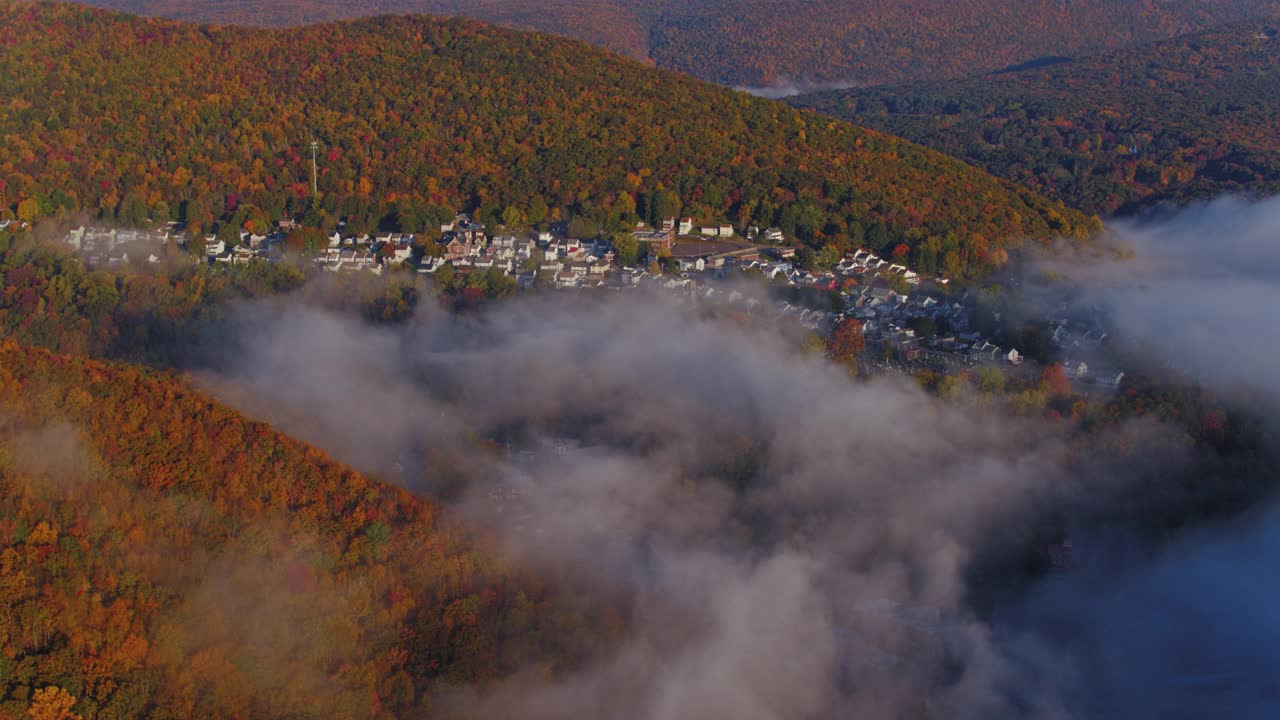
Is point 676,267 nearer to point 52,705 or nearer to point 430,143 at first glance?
point 430,143

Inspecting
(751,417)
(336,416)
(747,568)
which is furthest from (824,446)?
(336,416)

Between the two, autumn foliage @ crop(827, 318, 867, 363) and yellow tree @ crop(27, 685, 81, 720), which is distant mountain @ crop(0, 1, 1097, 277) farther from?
yellow tree @ crop(27, 685, 81, 720)

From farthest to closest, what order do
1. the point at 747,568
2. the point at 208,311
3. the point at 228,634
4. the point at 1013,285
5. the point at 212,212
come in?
the point at 212,212 < the point at 1013,285 < the point at 208,311 < the point at 747,568 < the point at 228,634

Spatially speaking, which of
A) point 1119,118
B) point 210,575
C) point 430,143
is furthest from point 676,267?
point 1119,118

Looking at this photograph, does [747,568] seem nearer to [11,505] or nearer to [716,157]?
[11,505]

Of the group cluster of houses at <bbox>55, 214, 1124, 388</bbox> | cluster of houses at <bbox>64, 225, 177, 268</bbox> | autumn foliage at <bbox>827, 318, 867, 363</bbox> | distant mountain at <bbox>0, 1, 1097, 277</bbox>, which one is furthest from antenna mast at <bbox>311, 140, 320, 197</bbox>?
autumn foliage at <bbox>827, 318, 867, 363</bbox>

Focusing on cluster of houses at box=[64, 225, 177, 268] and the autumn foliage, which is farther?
cluster of houses at box=[64, 225, 177, 268]

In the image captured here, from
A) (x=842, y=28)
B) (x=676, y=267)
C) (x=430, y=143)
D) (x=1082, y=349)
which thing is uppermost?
(x=430, y=143)
